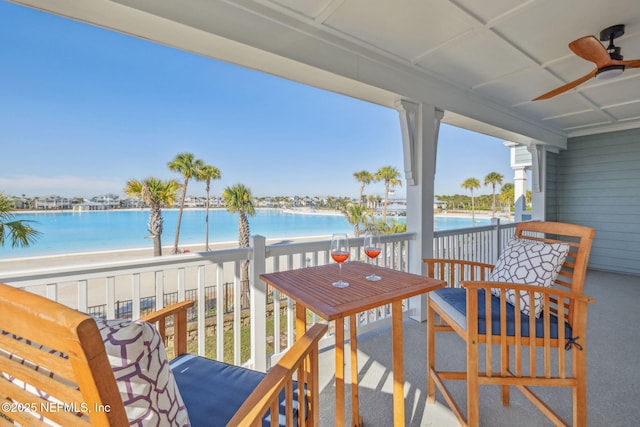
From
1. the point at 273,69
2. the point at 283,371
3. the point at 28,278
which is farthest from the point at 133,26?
the point at 283,371

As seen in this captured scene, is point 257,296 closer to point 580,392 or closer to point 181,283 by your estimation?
point 181,283

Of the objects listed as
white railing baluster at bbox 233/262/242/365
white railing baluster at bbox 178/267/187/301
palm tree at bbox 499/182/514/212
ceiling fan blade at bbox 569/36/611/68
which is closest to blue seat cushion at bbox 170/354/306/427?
white railing baluster at bbox 178/267/187/301

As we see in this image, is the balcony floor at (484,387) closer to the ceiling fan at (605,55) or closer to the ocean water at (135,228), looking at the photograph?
the ceiling fan at (605,55)

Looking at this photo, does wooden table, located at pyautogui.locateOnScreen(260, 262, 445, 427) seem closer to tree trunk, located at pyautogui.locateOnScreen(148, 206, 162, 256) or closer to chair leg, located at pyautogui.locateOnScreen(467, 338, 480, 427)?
chair leg, located at pyautogui.locateOnScreen(467, 338, 480, 427)

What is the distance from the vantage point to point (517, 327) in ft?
4.91

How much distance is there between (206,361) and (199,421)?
15.7 inches

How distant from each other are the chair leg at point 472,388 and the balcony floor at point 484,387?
31 cm

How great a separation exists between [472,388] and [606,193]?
619 cm

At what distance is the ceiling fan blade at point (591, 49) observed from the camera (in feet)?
6.63

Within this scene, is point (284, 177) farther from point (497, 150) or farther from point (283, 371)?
point (283, 371)

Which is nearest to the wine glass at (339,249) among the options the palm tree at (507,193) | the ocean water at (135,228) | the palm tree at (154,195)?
the palm tree at (154,195)

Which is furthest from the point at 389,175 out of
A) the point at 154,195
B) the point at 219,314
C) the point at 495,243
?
the point at 219,314

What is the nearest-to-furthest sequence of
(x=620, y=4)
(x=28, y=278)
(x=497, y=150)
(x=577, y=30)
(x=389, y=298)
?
(x=389, y=298)
(x=28, y=278)
(x=620, y=4)
(x=577, y=30)
(x=497, y=150)

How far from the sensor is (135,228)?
66.0 feet
